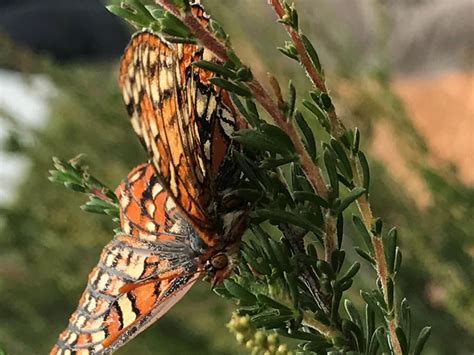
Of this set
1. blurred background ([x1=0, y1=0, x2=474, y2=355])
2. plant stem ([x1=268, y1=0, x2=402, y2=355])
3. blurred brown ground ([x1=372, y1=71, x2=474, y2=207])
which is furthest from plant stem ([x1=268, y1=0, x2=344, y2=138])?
blurred brown ground ([x1=372, y1=71, x2=474, y2=207])

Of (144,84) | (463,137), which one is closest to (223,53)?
(144,84)

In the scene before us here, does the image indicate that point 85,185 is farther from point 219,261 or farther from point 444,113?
point 444,113

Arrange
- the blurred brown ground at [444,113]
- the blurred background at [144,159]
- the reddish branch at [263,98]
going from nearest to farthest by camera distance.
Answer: the reddish branch at [263,98] → the blurred background at [144,159] → the blurred brown ground at [444,113]

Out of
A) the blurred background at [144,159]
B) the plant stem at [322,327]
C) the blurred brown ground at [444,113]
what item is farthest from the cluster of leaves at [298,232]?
the blurred brown ground at [444,113]

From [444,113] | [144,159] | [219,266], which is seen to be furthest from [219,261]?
[444,113]

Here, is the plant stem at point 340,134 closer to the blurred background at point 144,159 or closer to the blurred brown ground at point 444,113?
the blurred background at point 144,159

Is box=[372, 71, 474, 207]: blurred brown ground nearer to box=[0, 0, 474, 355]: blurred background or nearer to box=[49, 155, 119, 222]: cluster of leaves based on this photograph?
box=[0, 0, 474, 355]: blurred background
